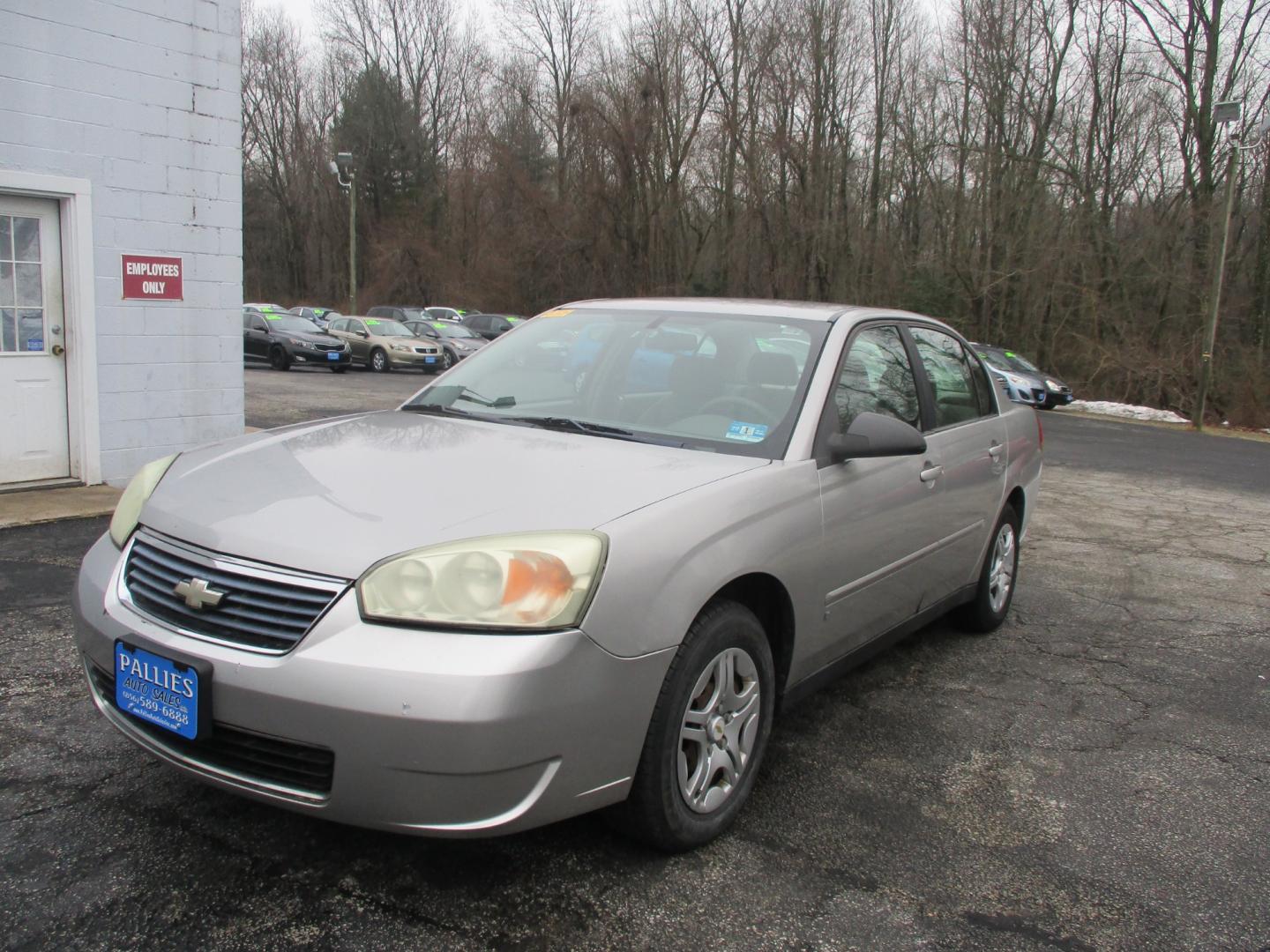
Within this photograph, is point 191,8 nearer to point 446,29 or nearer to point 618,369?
point 618,369

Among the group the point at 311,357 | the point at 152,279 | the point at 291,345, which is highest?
the point at 152,279

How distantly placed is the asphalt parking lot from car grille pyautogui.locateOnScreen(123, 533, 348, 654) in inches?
25.7

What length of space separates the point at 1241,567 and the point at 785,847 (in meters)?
5.60

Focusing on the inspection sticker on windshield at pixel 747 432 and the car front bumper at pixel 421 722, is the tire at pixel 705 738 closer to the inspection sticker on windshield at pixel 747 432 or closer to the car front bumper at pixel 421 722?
the car front bumper at pixel 421 722

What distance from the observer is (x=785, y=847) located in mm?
2820

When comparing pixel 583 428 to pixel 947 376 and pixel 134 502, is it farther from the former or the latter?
pixel 947 376

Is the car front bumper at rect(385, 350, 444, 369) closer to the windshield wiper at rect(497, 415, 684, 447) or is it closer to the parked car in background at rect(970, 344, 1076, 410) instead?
the parked car in background at rect(970, 344, 1076, 410)

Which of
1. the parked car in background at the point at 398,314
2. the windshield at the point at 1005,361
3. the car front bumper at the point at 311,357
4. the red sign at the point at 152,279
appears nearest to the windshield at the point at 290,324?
the car front bumper at the point at 311,357

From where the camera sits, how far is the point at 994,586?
497 centimetres

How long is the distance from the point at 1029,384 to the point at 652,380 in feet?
69.0

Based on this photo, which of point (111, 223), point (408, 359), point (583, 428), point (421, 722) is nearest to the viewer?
point (421, 722)

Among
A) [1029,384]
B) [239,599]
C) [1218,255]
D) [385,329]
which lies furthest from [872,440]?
[385,329]

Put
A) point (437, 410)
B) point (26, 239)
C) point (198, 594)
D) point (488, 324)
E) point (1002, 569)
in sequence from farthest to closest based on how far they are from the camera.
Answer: point (488, 324) < point (26, 239) < point (1002, 569) < point (437, 410) < point (198, 594)

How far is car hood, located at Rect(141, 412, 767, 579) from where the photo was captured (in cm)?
241
